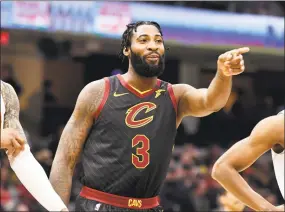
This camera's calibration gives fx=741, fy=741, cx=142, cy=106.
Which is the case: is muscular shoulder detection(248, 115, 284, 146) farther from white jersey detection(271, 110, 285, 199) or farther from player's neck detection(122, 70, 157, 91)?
player's neck detection(122, 70, 157, 91)

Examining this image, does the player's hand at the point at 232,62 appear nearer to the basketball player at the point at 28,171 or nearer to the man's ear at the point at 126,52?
the man's ear at the point at 126,52

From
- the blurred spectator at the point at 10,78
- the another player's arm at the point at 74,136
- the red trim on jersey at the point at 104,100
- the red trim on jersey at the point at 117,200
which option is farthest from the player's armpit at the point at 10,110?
the blurred spectator at the point at 10,78

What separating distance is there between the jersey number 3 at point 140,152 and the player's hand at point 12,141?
2.93 ft

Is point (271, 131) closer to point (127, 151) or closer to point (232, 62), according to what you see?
point (232, 62)

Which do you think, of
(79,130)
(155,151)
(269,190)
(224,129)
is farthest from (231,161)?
(224,129)

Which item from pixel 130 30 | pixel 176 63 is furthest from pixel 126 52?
pixel 176 63

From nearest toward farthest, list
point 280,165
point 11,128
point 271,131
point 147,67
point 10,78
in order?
1. point 271,131
2. point 280,165
3. point 11,128
4. point 147,67
5. point 10,78

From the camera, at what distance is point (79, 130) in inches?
206

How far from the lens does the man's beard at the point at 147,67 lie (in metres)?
5.23

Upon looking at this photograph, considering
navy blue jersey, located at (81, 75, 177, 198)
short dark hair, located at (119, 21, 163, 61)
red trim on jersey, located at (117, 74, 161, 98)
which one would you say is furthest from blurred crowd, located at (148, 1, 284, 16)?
navy blue jersey, located at (81, 75, 177, 198)

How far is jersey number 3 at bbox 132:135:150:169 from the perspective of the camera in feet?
16.8

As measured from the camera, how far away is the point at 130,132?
518cm

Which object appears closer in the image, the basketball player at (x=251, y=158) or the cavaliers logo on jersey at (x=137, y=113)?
the basketball player at (x=251, y=158)

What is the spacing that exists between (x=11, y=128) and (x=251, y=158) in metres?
1.52
